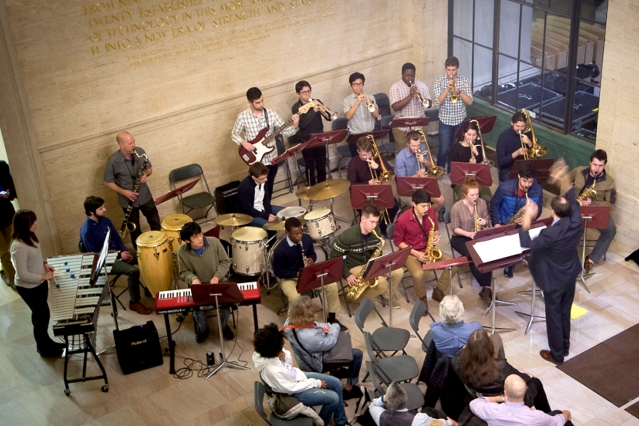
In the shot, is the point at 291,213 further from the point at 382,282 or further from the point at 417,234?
the point at 417,234

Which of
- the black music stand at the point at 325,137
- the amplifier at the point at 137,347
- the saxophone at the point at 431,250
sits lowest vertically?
the amplifier at the point at 137,347

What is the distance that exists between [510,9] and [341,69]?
255cm

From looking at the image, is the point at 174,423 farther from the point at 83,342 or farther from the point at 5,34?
the point at 5,34

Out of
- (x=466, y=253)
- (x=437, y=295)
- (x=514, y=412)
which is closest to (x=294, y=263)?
(x=437, y=295)

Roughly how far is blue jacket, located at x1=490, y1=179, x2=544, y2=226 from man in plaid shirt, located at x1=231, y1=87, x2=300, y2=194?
2.75 m

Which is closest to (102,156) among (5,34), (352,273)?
(5,34)


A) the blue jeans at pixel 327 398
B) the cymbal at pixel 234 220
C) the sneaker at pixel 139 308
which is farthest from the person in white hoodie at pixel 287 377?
the sneaker at pixel 139 308

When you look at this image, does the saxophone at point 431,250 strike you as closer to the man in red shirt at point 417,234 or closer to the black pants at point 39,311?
the man in red shirt at point 417,234

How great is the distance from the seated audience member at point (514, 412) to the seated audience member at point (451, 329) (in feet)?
2.43

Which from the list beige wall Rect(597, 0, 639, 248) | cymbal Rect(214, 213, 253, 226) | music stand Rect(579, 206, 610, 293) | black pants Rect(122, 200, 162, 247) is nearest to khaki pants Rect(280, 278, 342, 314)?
cymbal Rect(214, 213, 253, 226)

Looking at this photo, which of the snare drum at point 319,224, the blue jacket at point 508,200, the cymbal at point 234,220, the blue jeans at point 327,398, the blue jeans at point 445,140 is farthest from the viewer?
the blue jeans at point 445,140

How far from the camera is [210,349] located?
8.23m

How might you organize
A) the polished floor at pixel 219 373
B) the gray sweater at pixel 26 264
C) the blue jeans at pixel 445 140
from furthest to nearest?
the blue jeans at pixel 445 140 < the gray sweater at pixel 26 264 < the polished floor at pixel 219 373

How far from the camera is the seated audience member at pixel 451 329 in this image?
6699mm
